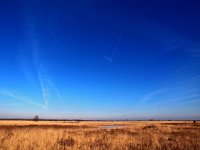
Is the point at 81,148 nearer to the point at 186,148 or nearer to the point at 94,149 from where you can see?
the point at 94,149

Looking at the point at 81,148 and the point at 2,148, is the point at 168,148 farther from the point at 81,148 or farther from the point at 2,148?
the point at 2,148

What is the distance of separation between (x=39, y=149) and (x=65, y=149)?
141cm

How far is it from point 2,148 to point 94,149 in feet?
16.7

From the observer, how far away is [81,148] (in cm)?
1369

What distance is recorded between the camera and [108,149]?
529 inches

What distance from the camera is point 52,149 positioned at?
42.4 feet

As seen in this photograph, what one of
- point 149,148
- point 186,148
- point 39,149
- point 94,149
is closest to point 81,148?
point 94,149

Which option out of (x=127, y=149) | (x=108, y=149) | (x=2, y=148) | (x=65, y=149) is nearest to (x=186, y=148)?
(x=127, y=149)

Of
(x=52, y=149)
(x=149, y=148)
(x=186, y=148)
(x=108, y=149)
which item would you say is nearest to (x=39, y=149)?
(x=52, y=149)

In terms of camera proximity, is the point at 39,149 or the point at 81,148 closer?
the point at 39,149

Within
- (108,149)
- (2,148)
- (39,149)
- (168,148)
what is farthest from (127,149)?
(2,148)

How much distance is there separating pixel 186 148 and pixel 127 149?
3.46 metres

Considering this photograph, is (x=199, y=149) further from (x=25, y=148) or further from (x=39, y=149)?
(x=25, y=148)

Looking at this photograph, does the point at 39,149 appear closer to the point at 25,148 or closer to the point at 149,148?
the point at 25,148
